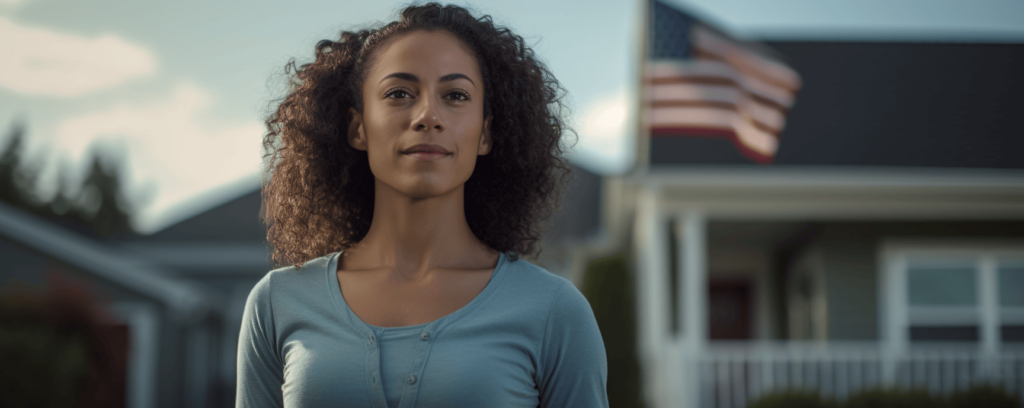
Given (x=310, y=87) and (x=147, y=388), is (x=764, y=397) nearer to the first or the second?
(x=310, y=87)

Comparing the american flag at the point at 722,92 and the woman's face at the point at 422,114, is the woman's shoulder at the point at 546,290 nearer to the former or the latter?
the woman's face at the point at 422,114

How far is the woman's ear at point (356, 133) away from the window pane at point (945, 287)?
9441 millimetres

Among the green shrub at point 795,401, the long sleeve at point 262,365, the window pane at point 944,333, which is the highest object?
the window pane at point 944,333

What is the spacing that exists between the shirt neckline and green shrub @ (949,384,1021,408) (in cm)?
782

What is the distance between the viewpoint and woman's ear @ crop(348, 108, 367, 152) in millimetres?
1829

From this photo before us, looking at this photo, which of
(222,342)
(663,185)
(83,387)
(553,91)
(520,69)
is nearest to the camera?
(520,69)

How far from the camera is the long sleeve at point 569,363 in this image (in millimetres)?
Answer: 1655

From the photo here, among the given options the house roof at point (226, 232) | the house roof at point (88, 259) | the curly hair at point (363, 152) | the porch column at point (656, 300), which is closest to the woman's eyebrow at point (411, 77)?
the curly hair at point (363, 152)

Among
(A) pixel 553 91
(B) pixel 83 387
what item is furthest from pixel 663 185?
(B) pixel 83 387

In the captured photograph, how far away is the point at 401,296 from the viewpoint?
1.69 meters

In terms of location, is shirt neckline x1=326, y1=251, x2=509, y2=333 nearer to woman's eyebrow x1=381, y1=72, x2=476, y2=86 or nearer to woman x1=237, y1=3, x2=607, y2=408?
woman x1=237, y1=3, x2=607, y2=408

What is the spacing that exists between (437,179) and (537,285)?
11.9 inches

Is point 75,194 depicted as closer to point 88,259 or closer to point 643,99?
point 88,259

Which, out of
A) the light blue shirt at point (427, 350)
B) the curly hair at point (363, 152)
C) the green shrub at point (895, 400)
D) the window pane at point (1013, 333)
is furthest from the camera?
the window pane at point (1013, 333)
